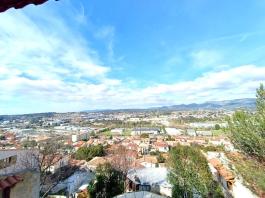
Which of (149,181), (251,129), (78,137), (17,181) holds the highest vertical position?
(251,129)

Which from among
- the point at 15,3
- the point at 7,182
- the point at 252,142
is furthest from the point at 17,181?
the point at 252,142

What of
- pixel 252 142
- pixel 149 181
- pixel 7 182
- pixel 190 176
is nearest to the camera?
pixel 7 182

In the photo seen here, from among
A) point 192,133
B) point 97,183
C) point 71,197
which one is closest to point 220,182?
point 97,183

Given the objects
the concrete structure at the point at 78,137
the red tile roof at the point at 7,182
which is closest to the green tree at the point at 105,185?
the red tile roof at the point at 7,182

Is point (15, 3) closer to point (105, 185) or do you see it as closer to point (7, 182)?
point (7, 182)

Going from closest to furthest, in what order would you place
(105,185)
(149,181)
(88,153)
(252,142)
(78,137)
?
(252,142), (105,185), (149,181), (88,153), (78,137)

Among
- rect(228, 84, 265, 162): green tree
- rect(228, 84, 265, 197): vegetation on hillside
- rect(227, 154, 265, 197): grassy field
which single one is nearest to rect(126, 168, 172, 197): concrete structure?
rect(227, 154, 265, 197): grassy field

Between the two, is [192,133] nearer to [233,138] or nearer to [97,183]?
[97,183]

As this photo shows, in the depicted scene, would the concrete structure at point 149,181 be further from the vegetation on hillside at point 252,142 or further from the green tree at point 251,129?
the green tree at point 251,129
